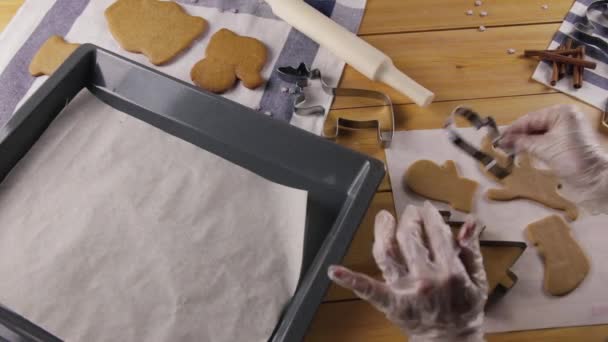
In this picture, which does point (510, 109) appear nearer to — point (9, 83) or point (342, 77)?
point (342, 77)

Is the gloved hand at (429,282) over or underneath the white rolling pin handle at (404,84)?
underneath

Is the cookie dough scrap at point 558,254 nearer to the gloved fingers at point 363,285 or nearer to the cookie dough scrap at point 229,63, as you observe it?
the gloved fingers at point 363,285

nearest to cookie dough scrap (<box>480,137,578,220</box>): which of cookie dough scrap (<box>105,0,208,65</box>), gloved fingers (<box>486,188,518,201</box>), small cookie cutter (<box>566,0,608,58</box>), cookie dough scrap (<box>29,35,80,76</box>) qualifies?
gloved fingers (<box>486,188,518,201</box>)

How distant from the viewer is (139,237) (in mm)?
561

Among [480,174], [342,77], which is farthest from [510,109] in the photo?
[342,77]

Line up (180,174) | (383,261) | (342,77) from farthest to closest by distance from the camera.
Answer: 1. (342,77)
2. (180,174)
3. (383,261)

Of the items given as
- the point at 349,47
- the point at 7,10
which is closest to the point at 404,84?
the point at 349,47

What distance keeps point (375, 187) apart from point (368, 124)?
0.13 m

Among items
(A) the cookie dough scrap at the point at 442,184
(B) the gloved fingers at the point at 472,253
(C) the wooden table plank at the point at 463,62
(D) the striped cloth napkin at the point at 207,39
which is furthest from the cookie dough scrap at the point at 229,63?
→ (B) the gloved fingers at the point at 472,253

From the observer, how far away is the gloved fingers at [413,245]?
0.47 metres

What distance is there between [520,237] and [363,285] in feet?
0.78

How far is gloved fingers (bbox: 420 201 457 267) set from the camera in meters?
0.48

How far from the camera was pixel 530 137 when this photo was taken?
58 cm

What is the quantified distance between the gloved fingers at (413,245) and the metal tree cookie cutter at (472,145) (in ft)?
0.50
